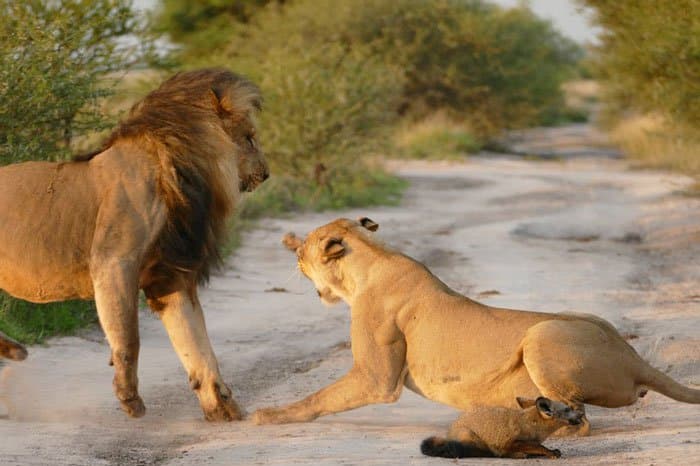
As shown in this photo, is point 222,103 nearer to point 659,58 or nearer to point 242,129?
point 242,129

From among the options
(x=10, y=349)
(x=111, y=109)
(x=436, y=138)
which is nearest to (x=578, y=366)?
(x=10, y=349)

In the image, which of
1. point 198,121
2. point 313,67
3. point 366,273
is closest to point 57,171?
point 198,121

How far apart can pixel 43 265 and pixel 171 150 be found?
0.80 meters

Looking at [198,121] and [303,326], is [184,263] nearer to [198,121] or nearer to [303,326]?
[198,121]

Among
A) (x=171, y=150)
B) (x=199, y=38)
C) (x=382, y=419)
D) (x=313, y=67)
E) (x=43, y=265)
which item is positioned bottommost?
(x=199, y=38)

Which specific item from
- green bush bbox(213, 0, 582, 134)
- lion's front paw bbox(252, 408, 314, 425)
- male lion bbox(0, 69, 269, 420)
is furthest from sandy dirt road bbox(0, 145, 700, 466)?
green bush bbox(213, 0, 582, 134)

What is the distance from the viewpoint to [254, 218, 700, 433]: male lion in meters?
5.24

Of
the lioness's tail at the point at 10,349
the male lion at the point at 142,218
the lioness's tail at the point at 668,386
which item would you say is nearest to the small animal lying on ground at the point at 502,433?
the lioness's tail at the point at 668,386

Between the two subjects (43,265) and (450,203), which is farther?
(450,203)

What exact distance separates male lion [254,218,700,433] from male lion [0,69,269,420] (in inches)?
21.8

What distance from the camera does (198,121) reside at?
6.01m

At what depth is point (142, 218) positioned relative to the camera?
18.8 feet

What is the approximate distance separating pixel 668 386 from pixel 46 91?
4811 mm

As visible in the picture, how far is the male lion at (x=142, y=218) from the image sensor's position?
5691 millimetres
